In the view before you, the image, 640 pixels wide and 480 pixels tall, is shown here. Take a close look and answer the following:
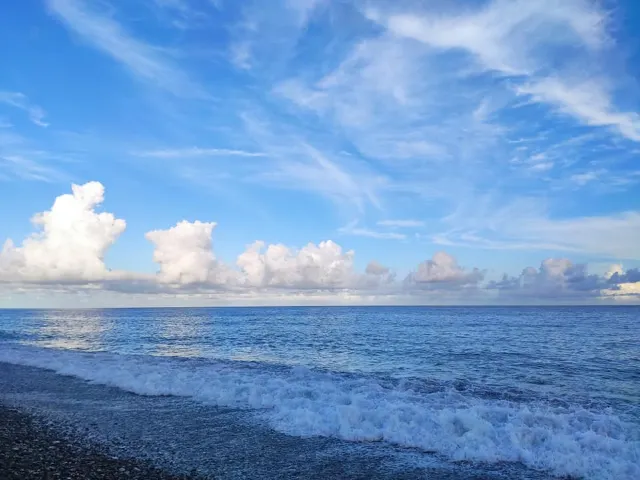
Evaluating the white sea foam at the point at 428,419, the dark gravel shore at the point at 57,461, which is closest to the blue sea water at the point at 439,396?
the white sea foam at the point at 428,419

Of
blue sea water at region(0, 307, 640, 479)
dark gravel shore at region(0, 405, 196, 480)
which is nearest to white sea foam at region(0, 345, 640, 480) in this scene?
blue sea water at region(0, 307, 640, 479)

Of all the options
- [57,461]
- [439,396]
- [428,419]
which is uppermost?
[57,461]

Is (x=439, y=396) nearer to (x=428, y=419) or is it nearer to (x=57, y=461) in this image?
(x=428, y=419)

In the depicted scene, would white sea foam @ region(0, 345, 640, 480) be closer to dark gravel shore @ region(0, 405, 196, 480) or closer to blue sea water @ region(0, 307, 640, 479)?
blue sea water @ region(0, 307, 640, 479)

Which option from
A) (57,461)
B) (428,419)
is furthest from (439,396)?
(57,461)

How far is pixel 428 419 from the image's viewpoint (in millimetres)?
15055

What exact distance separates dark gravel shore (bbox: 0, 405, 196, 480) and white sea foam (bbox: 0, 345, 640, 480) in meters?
5.38

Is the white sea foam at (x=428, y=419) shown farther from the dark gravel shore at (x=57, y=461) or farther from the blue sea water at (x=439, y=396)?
the dark gravel shore at (x=57, y=461)

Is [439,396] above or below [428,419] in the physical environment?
below

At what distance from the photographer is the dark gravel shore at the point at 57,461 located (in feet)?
33.0

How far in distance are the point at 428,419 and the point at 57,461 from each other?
34.7 feet

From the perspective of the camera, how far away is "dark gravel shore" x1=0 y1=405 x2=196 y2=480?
1007 cm

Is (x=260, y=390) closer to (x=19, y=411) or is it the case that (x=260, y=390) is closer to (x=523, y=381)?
(x=19, y=411)

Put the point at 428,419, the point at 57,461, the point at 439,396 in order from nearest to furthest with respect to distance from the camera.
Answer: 1. the point at 57,461
2. the point at 428,419
3. the point at 439,396
